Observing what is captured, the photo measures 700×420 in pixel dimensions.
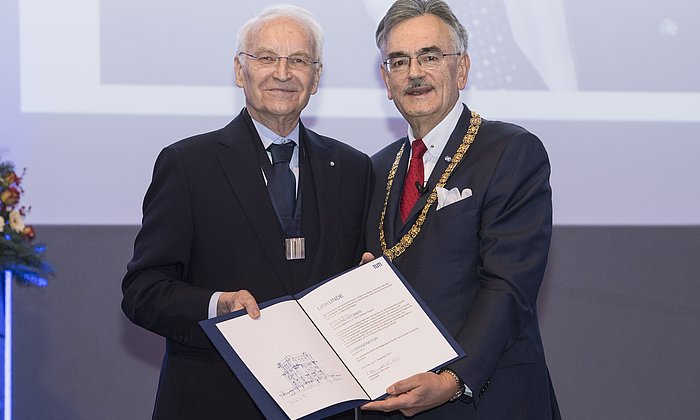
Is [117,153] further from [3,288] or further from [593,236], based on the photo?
[593,236]

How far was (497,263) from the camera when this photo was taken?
240 centimetres

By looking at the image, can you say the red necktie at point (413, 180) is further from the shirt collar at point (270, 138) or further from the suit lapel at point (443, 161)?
the shirt collar at point (270, 138)

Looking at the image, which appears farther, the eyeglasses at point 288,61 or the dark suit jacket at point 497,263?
the eyeglasses at point 288,61

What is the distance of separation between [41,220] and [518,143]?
244 cm

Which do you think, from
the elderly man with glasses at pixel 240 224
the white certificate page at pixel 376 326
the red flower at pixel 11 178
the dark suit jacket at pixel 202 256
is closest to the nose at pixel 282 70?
the elderly man with glasses at pixel 240 224

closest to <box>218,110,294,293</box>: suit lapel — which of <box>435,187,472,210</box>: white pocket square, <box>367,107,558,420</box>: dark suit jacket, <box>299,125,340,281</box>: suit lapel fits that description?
<box>299,125,340,281</box>: suit lapel

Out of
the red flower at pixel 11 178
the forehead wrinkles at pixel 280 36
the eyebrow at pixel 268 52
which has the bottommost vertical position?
the red flower at pixel 11 178

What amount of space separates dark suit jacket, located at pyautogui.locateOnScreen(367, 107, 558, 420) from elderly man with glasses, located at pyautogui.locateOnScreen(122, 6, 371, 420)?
0.28 m

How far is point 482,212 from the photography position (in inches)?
98.2

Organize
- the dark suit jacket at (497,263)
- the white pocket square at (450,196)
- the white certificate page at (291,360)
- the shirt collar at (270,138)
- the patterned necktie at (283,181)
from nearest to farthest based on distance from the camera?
the white certificate page at (291,360) → the dark suit jacket at (497,263) → the white pocket square at (450,196) → the patterned necktie at (283,181) → the shirt collar at (270,138)

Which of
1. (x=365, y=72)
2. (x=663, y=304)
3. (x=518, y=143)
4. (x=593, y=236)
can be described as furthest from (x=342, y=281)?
(x=663, y=304)

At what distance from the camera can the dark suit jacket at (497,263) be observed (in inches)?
94.4

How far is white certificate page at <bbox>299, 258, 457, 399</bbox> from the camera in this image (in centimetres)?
220

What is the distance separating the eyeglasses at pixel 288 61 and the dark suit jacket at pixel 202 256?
0.29 m
